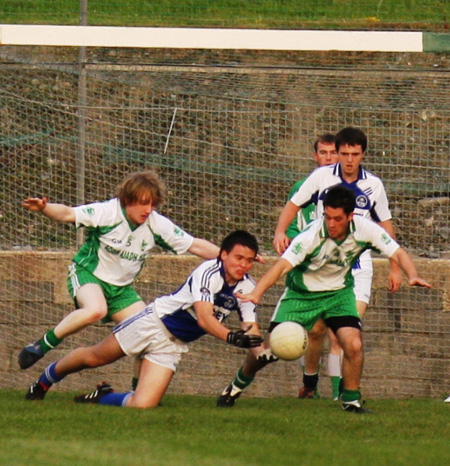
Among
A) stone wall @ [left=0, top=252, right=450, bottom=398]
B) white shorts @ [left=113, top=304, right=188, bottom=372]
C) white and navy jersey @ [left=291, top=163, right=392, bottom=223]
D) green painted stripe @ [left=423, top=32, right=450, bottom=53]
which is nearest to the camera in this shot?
white shorts @ [left=113, top=304, right=188, bottom=372]

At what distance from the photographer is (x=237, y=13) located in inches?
486

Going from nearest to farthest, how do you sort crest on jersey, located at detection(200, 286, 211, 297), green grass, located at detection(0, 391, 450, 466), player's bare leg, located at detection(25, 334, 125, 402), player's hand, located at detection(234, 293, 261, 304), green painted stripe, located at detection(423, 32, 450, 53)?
green grass, located at detection(0, 391, 450, 466), player's hand, located at detection(234, 293, 261, 304), crest on jersey, located at detection(200, 286, 211, 297), player's bare leg, located at detection(25, 334, 125, 402), green painted stripe, located at detection(423, 32, 450, 53)

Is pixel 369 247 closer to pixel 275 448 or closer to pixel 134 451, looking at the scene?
pixel 275 448

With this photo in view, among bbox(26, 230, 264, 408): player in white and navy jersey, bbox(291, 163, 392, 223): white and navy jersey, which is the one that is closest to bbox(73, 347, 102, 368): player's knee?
bbox(26, 230, 264, 408): player in white and navy jersey

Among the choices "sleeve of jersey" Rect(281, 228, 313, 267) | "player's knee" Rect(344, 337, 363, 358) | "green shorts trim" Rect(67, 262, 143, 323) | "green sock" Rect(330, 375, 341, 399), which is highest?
"sleeve of jersey" Rect(281, 228, 313, 267)

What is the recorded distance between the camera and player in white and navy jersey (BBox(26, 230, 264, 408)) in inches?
312

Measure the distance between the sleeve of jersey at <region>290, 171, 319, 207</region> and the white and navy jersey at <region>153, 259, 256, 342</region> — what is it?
888 millimetres

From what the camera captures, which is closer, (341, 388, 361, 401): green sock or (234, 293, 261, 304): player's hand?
(234, 293, 261, 304): player's hand

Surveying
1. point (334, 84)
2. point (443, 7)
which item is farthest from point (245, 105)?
point (443, 7)

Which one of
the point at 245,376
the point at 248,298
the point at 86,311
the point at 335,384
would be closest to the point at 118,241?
the point at 86,311

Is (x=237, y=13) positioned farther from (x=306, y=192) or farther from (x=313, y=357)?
(x=313, y=357)

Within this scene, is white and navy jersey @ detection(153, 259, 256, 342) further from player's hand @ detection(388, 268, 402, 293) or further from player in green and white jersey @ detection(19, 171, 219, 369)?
player's hand @ detection(388, 268, 402, 293)

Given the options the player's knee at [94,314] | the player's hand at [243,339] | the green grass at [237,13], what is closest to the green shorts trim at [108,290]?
the player's knee at [94,314]

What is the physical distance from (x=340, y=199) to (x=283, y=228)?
1.12 metres
